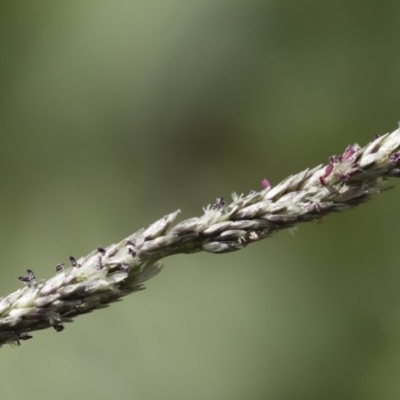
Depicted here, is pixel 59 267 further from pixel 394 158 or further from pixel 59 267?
pixel 394 158

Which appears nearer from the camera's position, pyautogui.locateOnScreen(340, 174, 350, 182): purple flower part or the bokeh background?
pyautogui.locateOnScreen(340, 174, 350, 182): purple flower part

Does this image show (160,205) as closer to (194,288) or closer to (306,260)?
(194,288)

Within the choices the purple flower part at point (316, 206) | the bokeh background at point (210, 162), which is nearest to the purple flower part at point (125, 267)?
the purple flower part at point (316, 206)

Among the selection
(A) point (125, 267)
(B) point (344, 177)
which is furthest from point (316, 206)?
(A) point (125, 267)

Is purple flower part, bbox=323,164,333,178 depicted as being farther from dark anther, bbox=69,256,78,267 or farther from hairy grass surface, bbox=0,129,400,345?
dark anther, bbox=69,256,78,267

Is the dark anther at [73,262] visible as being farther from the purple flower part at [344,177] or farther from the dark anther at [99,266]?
the purple flower part at [344,177]

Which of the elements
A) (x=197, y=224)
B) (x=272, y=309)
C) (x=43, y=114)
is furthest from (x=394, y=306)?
(x=197, y=224)

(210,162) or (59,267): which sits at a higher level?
(210,162)

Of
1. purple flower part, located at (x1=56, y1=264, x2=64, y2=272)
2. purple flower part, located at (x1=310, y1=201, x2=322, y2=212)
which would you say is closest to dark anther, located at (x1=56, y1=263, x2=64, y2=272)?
purple flower part, located at (x1=56, y1=264, x2=64, y2=272)

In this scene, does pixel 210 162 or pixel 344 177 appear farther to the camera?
pixel 210 162
